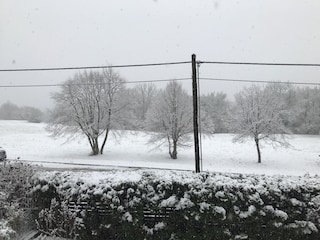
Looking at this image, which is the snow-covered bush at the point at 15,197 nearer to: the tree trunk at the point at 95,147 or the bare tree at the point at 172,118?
the tree trunk at the point at 95,147

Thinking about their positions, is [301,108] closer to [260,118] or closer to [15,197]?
[260,118]

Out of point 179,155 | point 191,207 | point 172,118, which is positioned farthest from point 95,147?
point 191,207

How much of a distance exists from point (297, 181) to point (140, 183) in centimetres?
328

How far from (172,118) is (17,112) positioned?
257 feet

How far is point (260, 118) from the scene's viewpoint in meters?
31.3

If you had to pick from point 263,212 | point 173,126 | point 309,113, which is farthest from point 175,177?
point 309,113

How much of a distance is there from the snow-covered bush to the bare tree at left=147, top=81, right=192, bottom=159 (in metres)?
23.8

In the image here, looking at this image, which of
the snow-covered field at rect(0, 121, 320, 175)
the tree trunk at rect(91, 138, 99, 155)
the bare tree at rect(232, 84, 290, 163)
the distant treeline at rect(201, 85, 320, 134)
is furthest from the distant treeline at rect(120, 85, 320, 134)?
the tree trunk at rect(91, 138, 99, 155)

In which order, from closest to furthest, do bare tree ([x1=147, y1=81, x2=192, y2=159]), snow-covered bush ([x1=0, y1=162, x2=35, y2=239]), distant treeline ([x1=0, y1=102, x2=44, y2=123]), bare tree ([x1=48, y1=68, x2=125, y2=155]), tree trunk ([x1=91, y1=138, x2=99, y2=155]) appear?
1. snow-covered bush ([x1=0, y1=162, x2=35, y2=239])
2. bare tree ([x1=48, y1=68, x2=125, y2=155])
3. tree trunk ([x1=91, y1=138, x2=99, y2=155])
4. bare tree ([x1=147, y1=81, x2=192, y2=159])
5. distant treeline ([x1=0, y1=102, x2=44, y2=123])

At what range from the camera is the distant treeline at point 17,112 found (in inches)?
3504

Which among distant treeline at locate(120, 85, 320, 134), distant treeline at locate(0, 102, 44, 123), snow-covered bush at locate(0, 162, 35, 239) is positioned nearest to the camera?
snow-covered bush at locate(0, 162, 35, 239)

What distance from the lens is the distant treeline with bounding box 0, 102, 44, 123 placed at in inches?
3504

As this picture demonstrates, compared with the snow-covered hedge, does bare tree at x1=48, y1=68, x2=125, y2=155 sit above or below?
above

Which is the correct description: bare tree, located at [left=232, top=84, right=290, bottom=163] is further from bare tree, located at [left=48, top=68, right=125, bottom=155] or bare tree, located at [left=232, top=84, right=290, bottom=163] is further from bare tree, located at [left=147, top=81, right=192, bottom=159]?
bare tree, located at [left=48, top=68, right=125, bottom=155]
